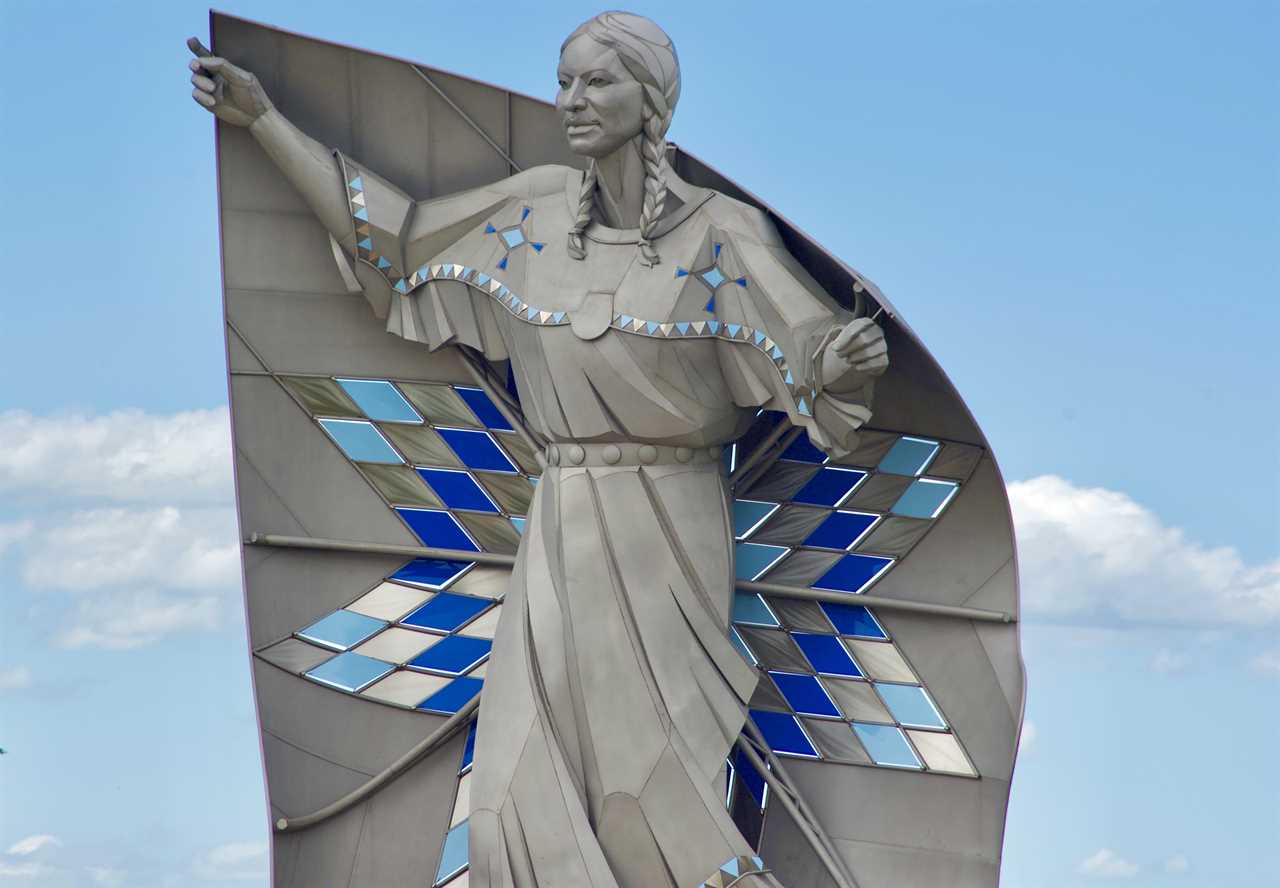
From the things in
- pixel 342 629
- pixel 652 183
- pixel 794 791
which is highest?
pixel 652 183

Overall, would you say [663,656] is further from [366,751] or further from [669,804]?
[366,751]

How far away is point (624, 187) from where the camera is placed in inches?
467

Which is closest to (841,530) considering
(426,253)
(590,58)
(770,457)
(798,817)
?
(770,457)

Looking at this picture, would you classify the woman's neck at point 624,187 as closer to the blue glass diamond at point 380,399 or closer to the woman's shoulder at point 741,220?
the woman's shoulder at point 741,220

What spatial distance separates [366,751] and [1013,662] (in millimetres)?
3416

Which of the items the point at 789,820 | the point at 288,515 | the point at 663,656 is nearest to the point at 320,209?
the point at 288,515

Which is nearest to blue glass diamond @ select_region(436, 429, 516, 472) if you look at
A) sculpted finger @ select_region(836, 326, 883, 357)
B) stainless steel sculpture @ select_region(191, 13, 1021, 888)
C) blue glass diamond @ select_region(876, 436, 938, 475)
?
stainless steel sculpture @ select_region(191, 13, 1021, 888)

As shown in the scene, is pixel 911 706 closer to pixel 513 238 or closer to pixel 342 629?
pixel 342 629

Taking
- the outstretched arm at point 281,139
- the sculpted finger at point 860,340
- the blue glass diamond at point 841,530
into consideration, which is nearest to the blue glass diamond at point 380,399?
the outstretched arm at point 281,139

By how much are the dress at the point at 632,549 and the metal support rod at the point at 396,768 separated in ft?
3.04

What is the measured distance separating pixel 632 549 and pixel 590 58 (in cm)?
234

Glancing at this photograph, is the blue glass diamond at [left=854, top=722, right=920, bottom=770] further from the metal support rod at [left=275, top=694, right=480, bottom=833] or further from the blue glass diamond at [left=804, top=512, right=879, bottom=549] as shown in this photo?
the metal support rod at [left=275, top=694, right=480, bottom=833]

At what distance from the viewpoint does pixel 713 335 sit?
38.4 ft

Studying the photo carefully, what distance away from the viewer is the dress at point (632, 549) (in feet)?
38.2
